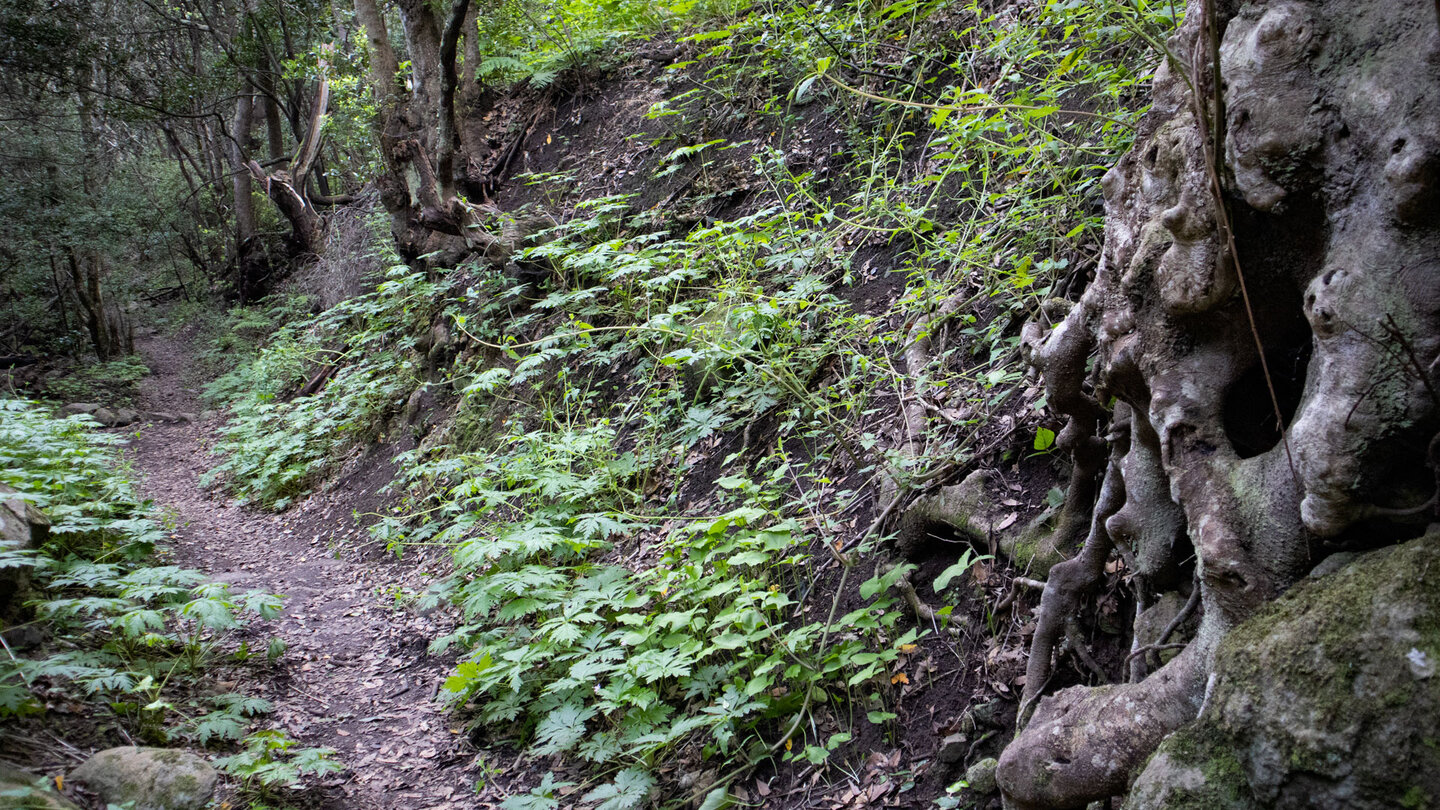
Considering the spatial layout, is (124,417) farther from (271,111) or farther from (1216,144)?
(1216,144)

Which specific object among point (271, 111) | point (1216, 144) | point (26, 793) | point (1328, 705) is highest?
point (271, 111)

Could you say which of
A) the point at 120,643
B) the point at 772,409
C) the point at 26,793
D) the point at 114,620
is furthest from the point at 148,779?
the point at 772,409

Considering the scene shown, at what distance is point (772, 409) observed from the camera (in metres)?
5.29

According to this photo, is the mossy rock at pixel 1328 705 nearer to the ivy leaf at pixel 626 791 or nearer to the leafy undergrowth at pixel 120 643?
the ivy leaf at pixel 626 791

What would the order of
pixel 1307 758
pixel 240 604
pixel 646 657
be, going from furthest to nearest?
pixel 240 604
pixel 646 657
pixel 1307 758

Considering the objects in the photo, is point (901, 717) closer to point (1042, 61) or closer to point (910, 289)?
point (910, 289)

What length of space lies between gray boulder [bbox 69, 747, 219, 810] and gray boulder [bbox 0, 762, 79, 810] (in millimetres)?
215

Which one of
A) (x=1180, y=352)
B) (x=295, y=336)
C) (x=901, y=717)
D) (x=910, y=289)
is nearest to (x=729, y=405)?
(x=910, y=289)

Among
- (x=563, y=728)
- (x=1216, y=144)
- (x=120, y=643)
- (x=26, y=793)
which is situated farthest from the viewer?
(x=120, y=643)

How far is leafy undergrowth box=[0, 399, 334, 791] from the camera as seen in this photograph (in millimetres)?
3877

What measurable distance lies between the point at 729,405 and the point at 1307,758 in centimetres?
425

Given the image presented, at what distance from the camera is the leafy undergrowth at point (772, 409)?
3.43 m

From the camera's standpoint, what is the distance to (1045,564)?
291 cm

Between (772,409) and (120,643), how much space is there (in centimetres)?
428
